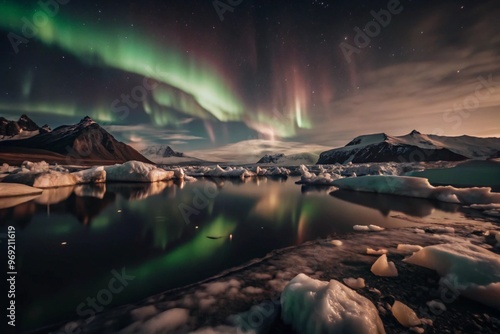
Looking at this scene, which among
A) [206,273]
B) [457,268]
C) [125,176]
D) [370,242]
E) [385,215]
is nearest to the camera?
Result: [457,268]

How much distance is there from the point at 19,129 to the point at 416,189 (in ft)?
674

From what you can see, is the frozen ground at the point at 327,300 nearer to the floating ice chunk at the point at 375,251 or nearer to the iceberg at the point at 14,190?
the floating ice chunk at the point at 375,251

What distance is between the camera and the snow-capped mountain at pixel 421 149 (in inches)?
4872

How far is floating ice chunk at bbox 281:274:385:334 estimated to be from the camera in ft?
8.30

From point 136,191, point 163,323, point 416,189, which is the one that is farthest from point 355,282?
point 136,191

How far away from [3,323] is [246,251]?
420cm

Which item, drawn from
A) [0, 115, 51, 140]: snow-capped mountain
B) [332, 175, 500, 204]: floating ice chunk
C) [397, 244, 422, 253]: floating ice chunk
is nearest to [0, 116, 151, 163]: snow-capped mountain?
[0, 115, 51, 140]: snow-capped mountain

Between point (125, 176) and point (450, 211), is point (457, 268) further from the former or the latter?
point (125, 176)

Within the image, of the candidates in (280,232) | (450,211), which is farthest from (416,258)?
(450,211)

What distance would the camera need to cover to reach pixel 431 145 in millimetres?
131875

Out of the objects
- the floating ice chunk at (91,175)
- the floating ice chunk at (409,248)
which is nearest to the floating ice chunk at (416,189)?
the floating ice chunk at (409,248)

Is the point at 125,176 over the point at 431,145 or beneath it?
beneath

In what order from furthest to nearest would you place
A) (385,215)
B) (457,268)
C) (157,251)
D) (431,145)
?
(431,145), (385,215), (157,251), (457,268)

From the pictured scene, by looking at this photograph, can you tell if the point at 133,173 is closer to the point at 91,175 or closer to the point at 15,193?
the point at 91,175
